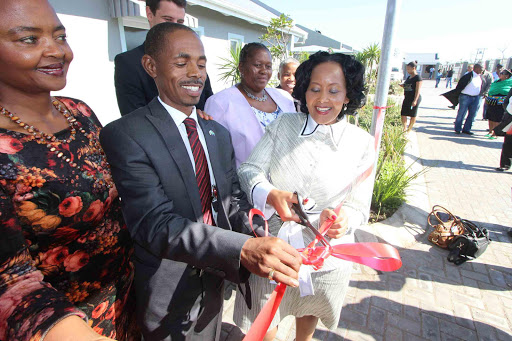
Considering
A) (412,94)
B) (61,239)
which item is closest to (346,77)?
(61,239)

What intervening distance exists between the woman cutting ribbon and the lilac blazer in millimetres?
615

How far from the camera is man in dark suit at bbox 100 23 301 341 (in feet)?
3.81

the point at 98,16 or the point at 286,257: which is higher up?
the point at 98,16

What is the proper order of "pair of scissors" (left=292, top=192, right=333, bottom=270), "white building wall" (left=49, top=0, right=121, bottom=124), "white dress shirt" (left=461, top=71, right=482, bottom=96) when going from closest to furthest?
"pair of scissors" (left=292, top=192, right=333, bottom=270)
"white building wall" (left=49, top=0, right=121, bottom=124)
"white dress shirt" (left=461, top=71, right=482, bottom=96)

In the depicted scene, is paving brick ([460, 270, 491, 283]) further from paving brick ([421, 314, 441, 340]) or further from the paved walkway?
paving brick ([421, 314, 441, 340])

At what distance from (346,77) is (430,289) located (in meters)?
2.74

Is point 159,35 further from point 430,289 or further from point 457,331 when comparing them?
point 430,289

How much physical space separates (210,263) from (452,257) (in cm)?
377

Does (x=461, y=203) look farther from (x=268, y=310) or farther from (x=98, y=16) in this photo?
(x=98, y=16)

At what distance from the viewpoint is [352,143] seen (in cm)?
183

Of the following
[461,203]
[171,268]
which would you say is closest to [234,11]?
[461,203]

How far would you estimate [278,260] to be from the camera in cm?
104

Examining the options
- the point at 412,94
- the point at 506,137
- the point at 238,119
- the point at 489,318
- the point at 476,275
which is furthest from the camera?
the point at 412,94

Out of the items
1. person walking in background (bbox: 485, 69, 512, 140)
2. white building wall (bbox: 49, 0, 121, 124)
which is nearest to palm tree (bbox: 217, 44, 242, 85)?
white building wall (bbox: 49, 0, 121, 124)
